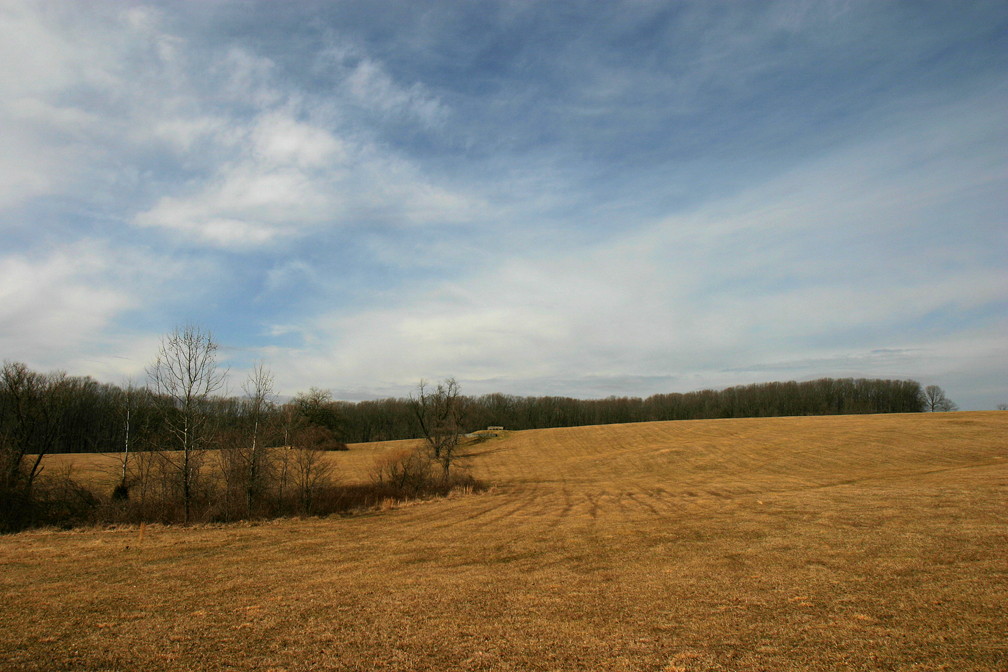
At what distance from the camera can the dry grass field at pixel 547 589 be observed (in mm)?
6637

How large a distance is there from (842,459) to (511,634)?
3724cm

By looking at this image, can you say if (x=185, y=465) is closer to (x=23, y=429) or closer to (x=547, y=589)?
(x=23, y=429)

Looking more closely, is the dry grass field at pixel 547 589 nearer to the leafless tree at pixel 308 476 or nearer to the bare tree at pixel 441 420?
the leafless tree at pixel 308 476

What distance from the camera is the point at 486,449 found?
61.7 m

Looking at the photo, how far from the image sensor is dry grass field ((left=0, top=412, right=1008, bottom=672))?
6.64 metres

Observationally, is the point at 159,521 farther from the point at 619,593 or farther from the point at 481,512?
the point at 619,593

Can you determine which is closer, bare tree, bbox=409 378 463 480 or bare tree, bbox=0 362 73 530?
bare tree, bbox=0 362 73 530

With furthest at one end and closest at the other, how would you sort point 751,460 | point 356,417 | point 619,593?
point 356,417, point 751,460, point 619,593

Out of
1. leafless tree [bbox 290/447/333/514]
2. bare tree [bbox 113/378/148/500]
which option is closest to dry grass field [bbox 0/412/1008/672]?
leafless tree [bbox 290/447/333/514]

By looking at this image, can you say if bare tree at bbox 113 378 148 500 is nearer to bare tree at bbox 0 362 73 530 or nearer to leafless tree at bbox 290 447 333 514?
bare tree at bbox 0 362 73 530

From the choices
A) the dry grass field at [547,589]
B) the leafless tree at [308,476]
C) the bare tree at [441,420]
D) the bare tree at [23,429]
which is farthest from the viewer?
the bare tree at [441,420]

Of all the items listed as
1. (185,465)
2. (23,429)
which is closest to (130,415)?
(23,429)

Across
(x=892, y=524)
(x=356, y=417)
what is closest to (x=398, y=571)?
(x=892, y=524)

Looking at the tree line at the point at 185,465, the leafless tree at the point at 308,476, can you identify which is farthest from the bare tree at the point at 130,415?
the leafless tree at the point at 308,476
